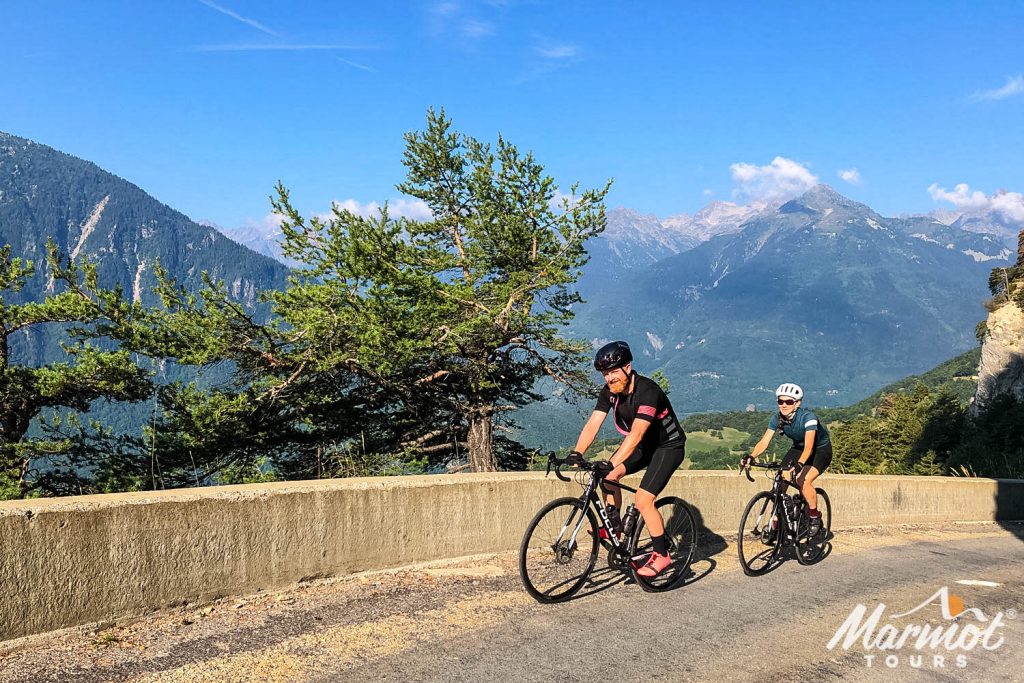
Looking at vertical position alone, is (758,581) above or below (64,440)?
below

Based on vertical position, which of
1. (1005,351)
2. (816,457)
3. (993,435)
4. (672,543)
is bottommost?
(672,543)

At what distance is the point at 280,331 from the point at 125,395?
4.06 metres

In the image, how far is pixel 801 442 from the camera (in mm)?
8141

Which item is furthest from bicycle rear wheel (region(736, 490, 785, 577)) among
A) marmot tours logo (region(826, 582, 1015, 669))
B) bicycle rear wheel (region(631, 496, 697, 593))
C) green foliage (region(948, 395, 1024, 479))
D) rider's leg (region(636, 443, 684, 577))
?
green foliage (region(948, 395, 1024, 479))

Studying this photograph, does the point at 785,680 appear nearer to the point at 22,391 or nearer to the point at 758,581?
the point at 758,581

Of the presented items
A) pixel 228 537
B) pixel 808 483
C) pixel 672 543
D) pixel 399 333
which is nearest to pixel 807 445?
pixel 808 483

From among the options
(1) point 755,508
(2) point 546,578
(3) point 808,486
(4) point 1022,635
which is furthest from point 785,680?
(3) point 808,486

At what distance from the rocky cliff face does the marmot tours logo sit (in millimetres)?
44314

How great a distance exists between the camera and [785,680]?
4.31m

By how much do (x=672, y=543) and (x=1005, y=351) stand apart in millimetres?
49786

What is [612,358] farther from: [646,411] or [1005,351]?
[1005,351]

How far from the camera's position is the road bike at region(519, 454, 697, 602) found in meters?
5.53

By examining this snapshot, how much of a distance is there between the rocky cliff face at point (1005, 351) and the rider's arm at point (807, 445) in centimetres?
4302

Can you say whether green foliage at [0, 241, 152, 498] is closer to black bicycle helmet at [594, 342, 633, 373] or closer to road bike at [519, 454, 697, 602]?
road bike at [519, 454, 697, 602]
